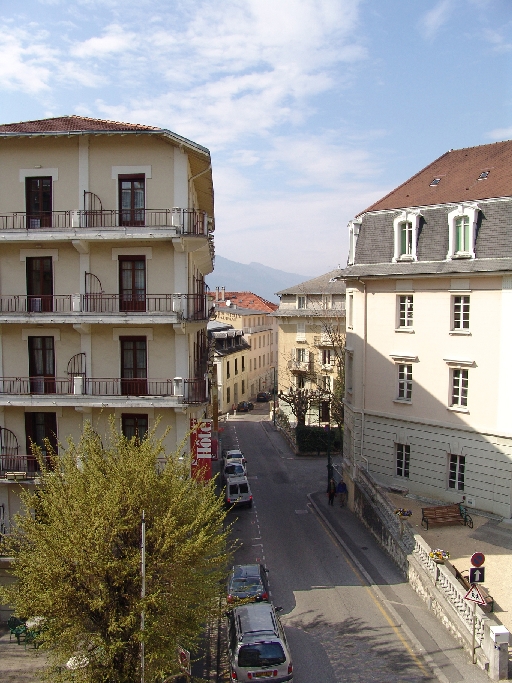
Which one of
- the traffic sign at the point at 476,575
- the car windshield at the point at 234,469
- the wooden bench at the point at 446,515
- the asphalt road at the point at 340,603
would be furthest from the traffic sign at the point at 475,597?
the car windshield at the point at 234,469

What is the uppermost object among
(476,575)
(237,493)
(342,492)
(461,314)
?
(461,314)

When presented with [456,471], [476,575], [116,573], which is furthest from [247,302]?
[116,573]

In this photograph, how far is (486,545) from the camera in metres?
23.2

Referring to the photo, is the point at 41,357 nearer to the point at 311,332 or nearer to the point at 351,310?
the point at 351,310

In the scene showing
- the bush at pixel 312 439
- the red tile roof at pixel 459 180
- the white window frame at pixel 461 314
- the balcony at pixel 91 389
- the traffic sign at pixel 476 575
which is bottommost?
the bush at pixel 312 439

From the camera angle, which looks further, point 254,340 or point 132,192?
point 254,340

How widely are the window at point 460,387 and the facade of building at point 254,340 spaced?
38333mm

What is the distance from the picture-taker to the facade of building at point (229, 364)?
201 ft

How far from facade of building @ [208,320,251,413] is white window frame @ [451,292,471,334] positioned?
3270cm

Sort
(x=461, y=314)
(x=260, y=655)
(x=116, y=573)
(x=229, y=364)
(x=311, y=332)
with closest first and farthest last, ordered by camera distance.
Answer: (x=116, y=573) < (x=260, y=655) < (x=461, y=314) < (x=311, y=332) < (x=229, y=364)

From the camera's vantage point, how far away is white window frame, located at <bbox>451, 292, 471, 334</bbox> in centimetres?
2706

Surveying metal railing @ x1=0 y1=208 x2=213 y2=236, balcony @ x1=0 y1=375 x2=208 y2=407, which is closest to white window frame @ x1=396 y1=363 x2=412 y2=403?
balcony @ x1=0 y1=375 x2=208 y2=407

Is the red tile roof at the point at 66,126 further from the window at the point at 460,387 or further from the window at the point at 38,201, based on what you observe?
the window at the point at 460,387

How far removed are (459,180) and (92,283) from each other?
1933 cm
